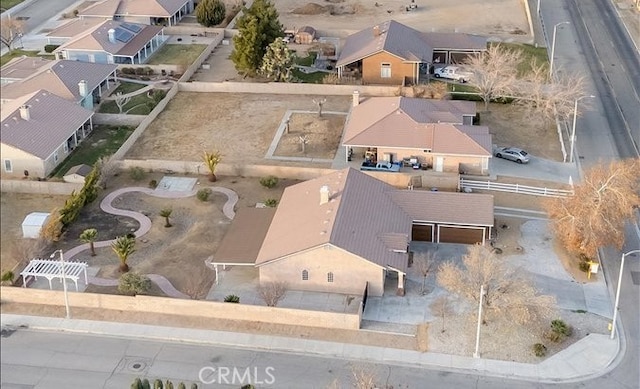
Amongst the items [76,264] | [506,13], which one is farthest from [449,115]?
[506,13]

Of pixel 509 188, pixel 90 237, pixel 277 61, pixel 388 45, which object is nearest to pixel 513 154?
pixel 509 188

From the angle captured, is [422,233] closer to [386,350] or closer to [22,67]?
[386,350]

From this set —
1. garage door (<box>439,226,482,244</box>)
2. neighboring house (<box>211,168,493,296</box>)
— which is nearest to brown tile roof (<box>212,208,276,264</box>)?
neighboring house (<box>211,168,493,296</box>)

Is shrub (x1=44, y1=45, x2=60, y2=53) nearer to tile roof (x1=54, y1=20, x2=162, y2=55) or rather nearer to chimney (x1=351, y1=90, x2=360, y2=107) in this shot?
tile roof (x1=54, y1=20, x2=162, y2=55)

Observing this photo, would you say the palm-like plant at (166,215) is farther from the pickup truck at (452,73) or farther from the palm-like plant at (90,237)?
the pickup truck at (452,73)

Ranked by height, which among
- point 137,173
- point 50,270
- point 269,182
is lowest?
A: point 269,182

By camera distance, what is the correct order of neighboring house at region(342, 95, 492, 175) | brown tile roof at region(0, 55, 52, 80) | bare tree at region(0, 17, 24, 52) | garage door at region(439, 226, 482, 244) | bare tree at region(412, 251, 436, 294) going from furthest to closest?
bare tree at region(0, 17, 24, 52)
brown tile roof at region(0, 55, 52, 80)
neighboring house at region(342, 95, 492, 175)
garage door at region(439, 226, 482, 244)
bare tree at region(412, 251, 436, 294)
